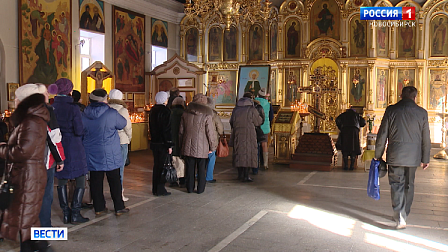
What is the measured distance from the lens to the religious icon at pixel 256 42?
1791 centimetres

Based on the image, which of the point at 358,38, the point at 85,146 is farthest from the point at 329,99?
the point at 85,146

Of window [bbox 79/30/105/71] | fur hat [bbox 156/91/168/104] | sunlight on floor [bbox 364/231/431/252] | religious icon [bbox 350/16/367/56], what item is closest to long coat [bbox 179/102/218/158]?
fur hat [bbox 156/91/168/104]

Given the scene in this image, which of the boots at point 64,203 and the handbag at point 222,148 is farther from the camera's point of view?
the handbag at point 222,148

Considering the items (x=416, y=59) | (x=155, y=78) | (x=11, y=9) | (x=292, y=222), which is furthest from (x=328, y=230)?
(x=416, y=59)

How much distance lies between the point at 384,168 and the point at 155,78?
37.2 feet

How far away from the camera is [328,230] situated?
194 inches

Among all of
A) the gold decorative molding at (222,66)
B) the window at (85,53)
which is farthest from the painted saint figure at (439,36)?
the window at (85,53)

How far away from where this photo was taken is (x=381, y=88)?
16516 millimetres

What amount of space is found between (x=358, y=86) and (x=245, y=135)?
9.96 meters

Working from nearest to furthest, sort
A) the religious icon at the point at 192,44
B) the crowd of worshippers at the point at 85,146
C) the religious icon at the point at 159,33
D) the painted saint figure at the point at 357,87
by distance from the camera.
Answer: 1. the crowd of worshippers at the point at 85,146
2. the painted saint figure at the point at 357,87
3. the religious icon at the point at 159,33
4. the religious icon at the point at 192,44

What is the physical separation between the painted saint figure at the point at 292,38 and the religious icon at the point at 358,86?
92.7 inches

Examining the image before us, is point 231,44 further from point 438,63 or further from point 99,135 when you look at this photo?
point 99,135

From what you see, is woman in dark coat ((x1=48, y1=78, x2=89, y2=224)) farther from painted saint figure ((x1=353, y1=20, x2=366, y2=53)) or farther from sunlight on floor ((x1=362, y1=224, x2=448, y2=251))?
painted saint figure ((x1=353, y1=20, x2=366, y2=53))

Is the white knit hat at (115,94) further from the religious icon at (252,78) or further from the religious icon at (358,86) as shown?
the religious icon at (358,86)
